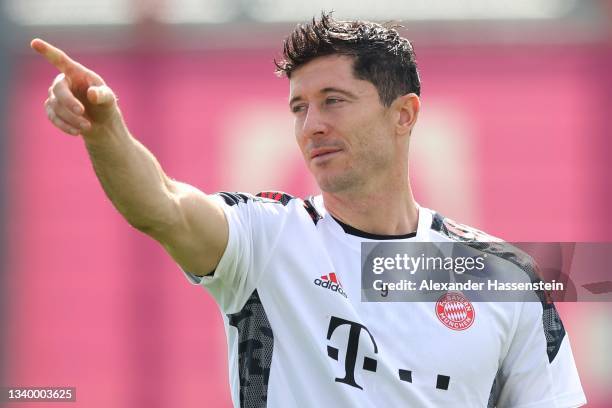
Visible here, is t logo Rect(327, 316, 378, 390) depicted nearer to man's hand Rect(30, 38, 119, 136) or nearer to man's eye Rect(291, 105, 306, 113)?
man's eye Rect(291, 105, 306, 113)

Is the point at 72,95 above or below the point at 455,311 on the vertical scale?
above

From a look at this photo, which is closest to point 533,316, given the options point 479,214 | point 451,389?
point 451,389

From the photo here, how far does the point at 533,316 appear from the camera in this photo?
8.78 ft

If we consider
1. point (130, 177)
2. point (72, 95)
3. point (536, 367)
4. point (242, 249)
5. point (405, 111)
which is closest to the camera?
point (72, 95)

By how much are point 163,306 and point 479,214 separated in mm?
1840

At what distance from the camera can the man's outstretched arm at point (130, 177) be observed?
188cm

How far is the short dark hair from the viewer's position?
2883 mm

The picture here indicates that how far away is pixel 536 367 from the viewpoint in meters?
2.68

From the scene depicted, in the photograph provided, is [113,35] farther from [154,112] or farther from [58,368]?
[58,368]

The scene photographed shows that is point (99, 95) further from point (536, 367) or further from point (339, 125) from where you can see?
point (536, 367)

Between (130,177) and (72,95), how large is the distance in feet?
0.86

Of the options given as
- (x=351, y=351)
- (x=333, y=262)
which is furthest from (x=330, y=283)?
(x=351, y=351)

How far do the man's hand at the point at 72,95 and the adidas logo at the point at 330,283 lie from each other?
820mm

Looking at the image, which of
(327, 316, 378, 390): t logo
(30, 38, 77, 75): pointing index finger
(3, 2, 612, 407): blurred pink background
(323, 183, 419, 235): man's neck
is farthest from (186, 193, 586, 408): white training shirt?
(3, 2, 612, 407): blurred pink background
